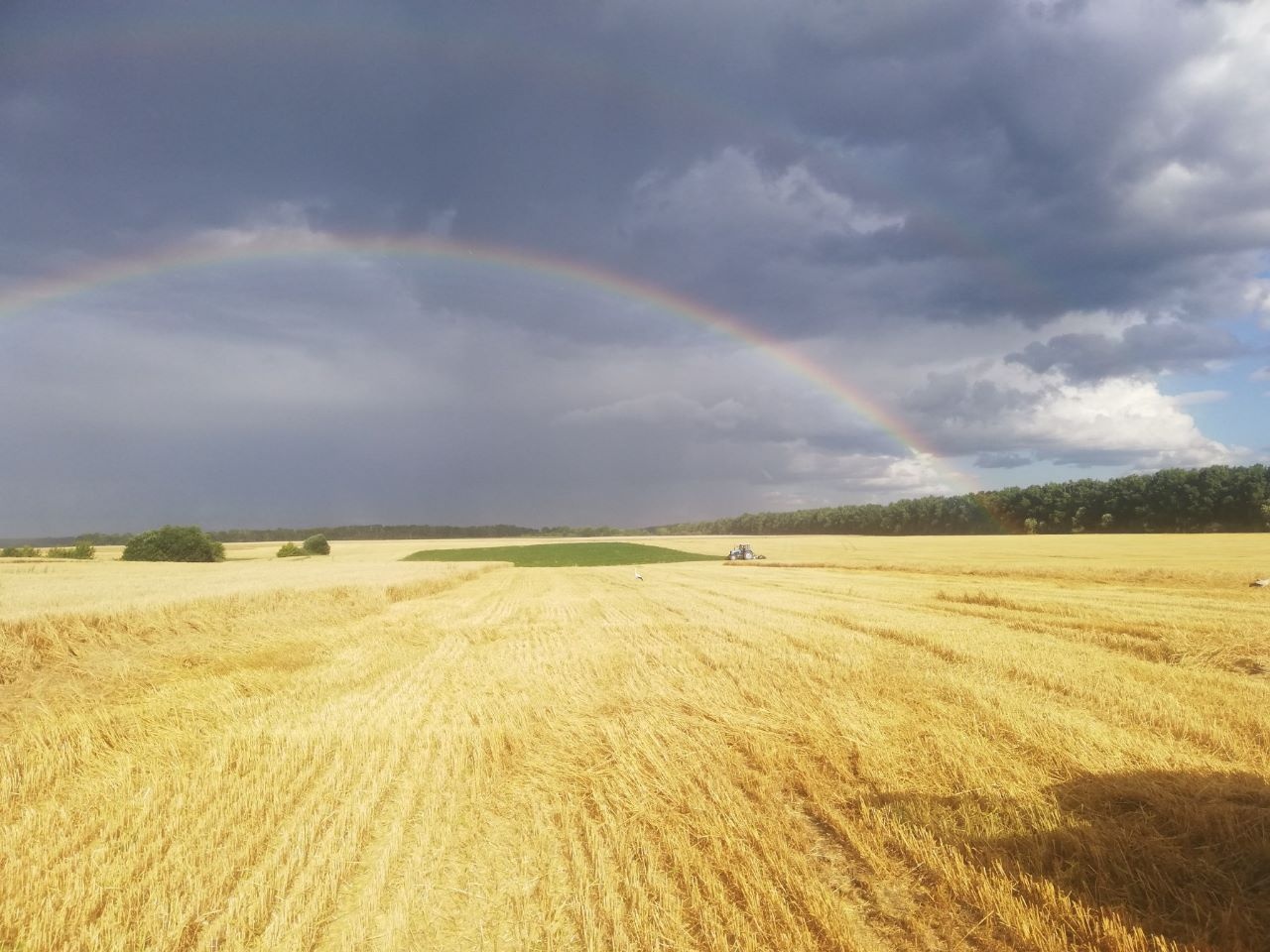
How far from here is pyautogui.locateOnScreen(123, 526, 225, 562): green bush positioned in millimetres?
59125

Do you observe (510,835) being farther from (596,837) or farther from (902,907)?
(902,907)

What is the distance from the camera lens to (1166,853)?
4570 mm

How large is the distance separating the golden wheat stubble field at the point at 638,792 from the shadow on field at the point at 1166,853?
2 centimetres

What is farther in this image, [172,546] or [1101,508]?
[1101,508]

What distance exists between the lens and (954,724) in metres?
7.50

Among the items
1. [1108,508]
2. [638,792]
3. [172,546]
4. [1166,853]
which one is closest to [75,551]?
[172,546]

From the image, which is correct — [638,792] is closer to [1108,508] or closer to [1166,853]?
[1166,853]

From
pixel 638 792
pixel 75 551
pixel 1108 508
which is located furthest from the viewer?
pixel 1108 508

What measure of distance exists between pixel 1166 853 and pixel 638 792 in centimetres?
383

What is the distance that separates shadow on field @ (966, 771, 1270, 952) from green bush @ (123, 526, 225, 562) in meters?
68.0

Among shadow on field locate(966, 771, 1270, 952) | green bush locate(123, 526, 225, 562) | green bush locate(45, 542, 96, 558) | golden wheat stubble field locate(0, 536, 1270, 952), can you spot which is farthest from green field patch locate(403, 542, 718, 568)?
shadow on field locate(966, 771, 1270, 952)

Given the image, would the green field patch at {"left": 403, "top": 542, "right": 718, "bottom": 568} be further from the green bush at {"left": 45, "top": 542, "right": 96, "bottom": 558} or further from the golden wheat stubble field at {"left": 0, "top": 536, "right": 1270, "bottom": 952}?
the golden wheat stubble field at {"left": 0, "top": 536, "right": 1270, "bottom": 952}

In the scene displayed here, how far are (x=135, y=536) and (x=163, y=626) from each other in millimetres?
57696

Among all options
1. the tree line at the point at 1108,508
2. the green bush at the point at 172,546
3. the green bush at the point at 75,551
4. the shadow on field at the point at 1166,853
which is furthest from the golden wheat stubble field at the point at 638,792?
the tree line at the point at 1108,508
